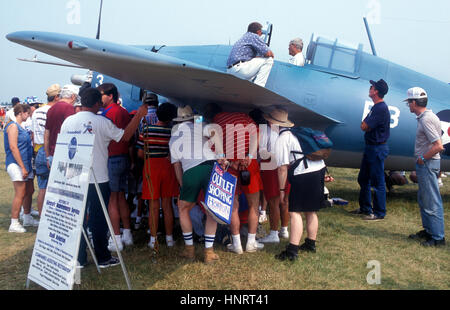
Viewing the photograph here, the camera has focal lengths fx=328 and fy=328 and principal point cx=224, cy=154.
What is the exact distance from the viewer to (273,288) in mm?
3174

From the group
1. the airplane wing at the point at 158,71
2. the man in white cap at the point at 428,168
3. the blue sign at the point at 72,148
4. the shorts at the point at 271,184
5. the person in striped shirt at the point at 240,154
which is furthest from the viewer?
the shorts at the point at 271,184

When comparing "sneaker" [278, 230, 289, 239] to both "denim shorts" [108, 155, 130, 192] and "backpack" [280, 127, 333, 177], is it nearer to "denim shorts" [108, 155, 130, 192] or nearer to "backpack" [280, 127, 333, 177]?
"backpack" [280, 127, 333, 177]

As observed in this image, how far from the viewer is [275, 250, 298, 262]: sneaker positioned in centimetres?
380

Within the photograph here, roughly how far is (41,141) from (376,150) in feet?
17.4

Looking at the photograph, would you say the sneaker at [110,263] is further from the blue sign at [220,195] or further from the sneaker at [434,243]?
the sneaker at [434,243]

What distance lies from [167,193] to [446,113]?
5.02 metres

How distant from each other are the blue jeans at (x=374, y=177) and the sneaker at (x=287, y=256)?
2.37 metres

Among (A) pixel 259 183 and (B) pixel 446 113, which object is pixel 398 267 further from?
(B) pixel 446 113

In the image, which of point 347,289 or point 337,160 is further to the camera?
point 337,160

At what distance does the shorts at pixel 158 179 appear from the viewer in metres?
4.02

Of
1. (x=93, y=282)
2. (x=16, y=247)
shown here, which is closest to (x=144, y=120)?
(x=93, y=282)

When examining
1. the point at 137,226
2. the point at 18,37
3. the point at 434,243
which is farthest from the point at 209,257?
the point at 434,243

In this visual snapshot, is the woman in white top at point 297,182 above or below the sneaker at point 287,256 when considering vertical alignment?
above

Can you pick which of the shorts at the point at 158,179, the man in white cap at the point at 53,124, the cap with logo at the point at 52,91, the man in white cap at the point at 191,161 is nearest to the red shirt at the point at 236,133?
the man in white cap at the point at 191,161
